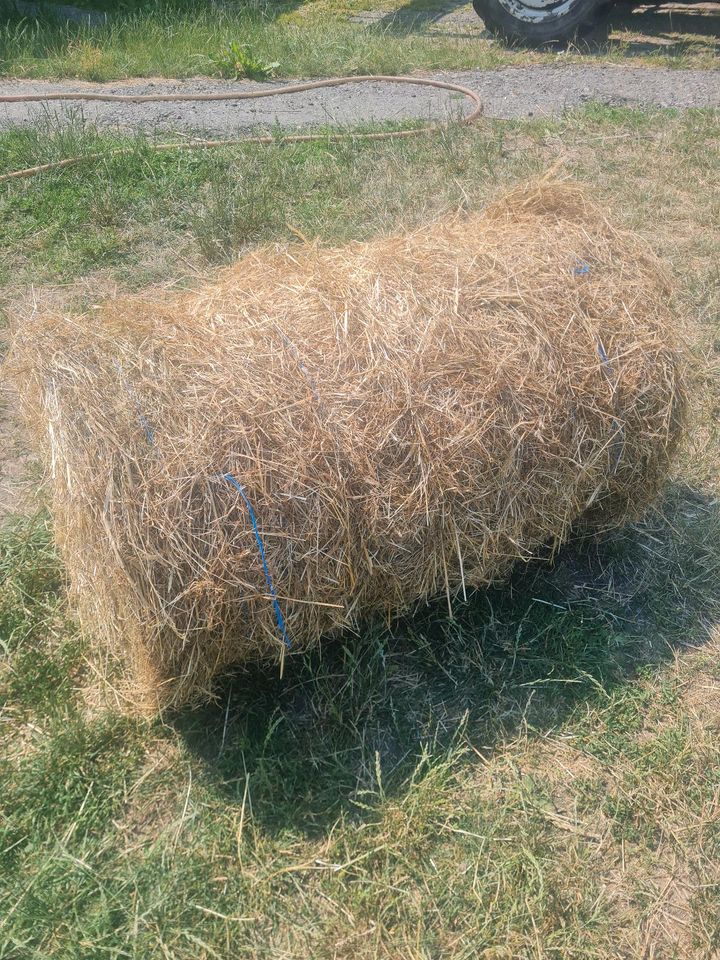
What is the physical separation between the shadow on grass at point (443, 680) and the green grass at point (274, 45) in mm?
7012

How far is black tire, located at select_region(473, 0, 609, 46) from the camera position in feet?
31.3

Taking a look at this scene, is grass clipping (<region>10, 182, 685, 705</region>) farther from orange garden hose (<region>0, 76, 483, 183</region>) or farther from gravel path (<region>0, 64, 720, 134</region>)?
gravel path (<region>0, 64, 720, 134</region>)

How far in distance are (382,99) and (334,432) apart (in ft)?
20.8

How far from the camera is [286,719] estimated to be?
299 cm

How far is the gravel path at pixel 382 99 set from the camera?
295 inches

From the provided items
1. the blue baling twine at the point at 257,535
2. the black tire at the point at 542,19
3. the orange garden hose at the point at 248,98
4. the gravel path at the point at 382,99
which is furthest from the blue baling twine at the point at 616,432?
the black tire at the point at 542,19

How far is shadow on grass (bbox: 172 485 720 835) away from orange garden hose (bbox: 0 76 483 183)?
466cm

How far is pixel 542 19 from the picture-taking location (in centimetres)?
966

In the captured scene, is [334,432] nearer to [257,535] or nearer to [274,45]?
[257,535]

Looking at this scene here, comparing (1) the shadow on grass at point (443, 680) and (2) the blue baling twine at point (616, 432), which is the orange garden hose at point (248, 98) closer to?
(2) the blue baling twine at point (616, 432)

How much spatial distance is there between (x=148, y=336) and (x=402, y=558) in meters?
1.10

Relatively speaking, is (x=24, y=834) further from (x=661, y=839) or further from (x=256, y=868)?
(x=661, y=839)

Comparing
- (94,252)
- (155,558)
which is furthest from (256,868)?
(94,252)

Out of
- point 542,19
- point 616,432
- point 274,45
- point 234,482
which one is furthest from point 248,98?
point 234,482
